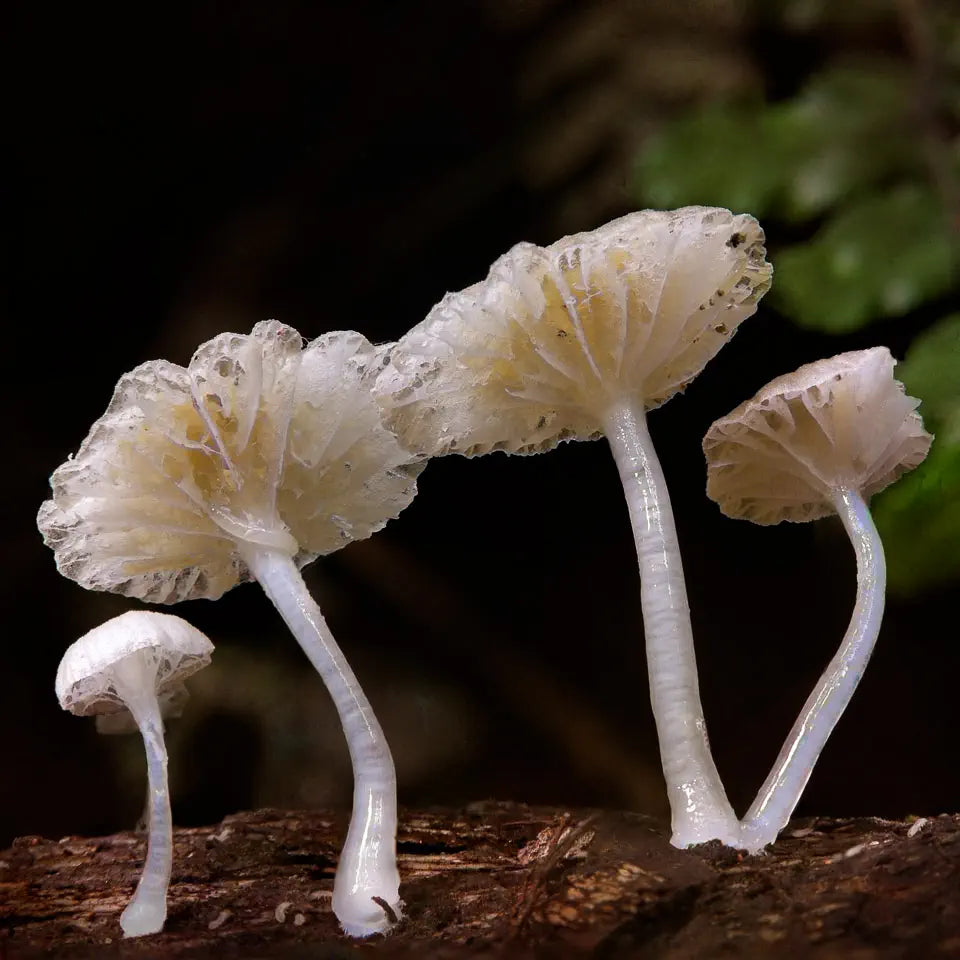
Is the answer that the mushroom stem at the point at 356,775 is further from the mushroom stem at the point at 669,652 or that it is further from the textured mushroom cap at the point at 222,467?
the mushroom stem at the point at 669,652

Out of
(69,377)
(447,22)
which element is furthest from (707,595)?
(69,377)

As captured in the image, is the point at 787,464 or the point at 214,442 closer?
the point at 214,442

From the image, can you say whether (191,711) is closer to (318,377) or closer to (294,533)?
(294,533)

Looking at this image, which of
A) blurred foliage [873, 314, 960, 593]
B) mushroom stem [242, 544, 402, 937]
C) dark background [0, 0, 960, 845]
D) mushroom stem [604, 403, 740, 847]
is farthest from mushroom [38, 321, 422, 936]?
blurred foliage [873, 314, 960, 593]

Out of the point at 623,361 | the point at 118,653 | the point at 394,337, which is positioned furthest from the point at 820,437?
the point at 118,653

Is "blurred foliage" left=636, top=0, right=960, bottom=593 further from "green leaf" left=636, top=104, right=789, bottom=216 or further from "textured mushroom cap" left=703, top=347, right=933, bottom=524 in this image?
"textured mushroom cap" left=703, top=347, right=933, bottom=524

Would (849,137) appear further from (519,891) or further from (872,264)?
(519,891)

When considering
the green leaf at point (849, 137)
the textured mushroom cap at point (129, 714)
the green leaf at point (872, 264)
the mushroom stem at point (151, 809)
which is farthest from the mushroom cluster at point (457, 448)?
the green leaf at point (849, 137)
